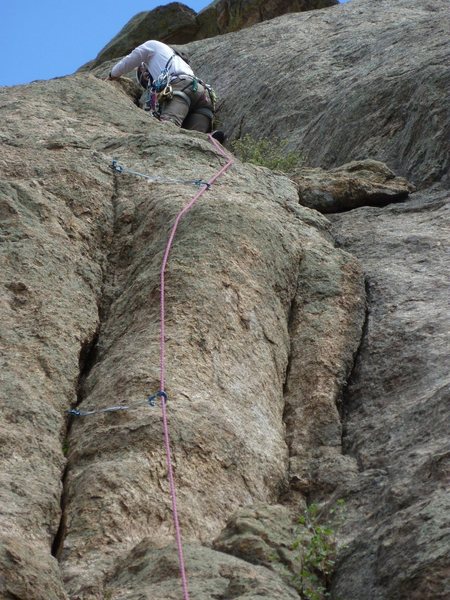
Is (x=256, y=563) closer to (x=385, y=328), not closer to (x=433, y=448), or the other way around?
(x=433, y=448)

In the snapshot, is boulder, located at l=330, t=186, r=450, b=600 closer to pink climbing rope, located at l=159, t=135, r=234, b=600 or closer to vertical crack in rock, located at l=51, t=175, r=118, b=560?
pink climbing rope, located at l=159, t=135, r=234, b=600

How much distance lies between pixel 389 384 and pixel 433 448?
4.53ft

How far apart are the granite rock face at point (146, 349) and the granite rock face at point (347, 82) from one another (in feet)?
6.24

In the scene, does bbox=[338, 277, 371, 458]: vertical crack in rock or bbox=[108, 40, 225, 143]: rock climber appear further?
bbox=[108, 40, 225, 143]: rock climber

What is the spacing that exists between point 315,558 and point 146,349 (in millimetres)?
2318

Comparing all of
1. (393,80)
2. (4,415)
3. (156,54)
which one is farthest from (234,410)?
(156,54)

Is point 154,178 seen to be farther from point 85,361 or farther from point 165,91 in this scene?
point 165,91

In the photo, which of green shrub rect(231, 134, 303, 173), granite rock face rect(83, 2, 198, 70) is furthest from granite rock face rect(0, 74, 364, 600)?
granite rock face rect(83, 2, 198, 70)

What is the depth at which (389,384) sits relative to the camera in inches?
367

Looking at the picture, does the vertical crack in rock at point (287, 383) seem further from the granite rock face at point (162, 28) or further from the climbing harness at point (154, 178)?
the granite rock face at point (162, 28)

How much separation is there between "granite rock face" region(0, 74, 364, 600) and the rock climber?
3546 millimetres

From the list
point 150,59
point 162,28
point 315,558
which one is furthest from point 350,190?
point 162,28

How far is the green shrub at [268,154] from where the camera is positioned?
45.6 ft

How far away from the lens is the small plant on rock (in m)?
7.12
